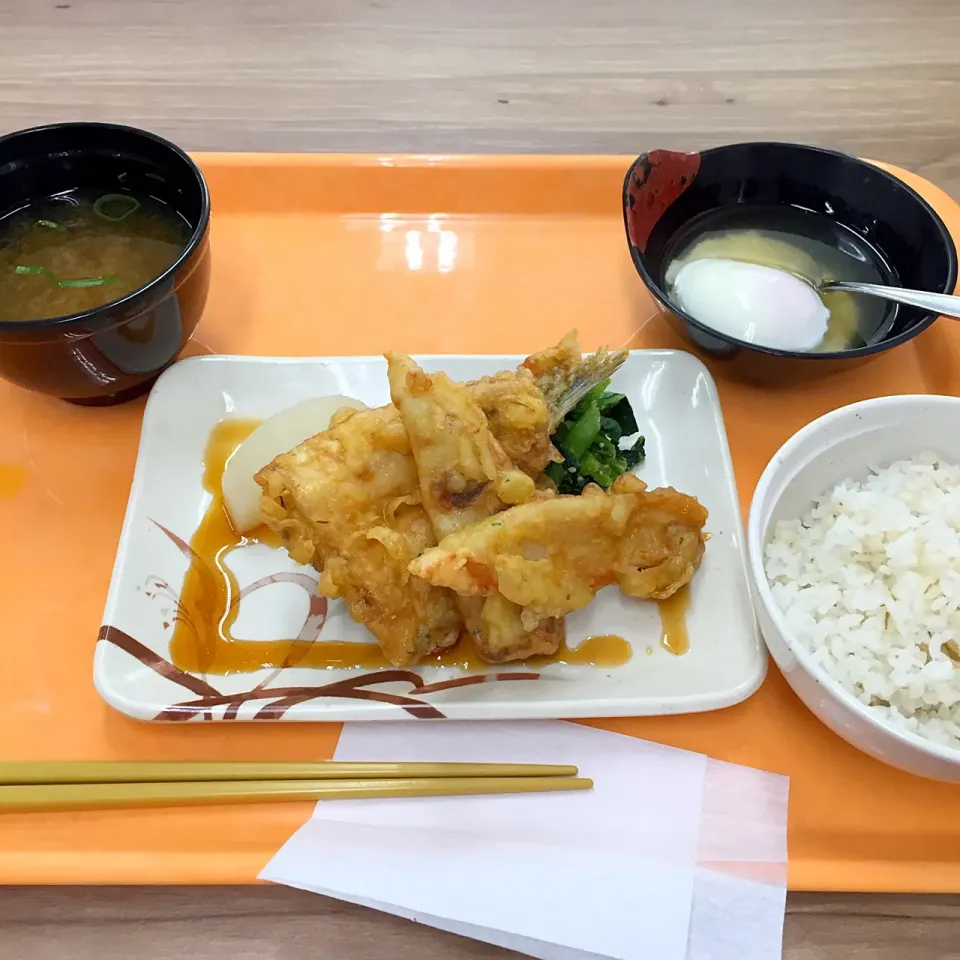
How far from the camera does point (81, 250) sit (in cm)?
197

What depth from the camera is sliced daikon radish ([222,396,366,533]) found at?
72.2 inches

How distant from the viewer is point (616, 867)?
4.69 feet

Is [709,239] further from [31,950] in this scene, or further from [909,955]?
[31,950]

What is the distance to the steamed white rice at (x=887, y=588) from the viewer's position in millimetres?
1499

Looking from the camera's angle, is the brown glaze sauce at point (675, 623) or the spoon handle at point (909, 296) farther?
the spoon handle at point (909, 296)

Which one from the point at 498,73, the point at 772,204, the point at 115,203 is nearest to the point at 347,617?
the point at 115,203

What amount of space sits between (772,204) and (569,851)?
179cm

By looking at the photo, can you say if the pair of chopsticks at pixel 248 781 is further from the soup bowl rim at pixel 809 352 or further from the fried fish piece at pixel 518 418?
the soup bowl rim at pixel 809 352

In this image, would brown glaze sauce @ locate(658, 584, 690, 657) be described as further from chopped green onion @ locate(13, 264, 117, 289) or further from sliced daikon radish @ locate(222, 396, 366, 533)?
chopped green onion @ locate(13, 264, 117, 289)

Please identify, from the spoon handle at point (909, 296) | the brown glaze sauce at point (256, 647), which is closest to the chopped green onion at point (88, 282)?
the brown glaze sauce at point (256, 647)

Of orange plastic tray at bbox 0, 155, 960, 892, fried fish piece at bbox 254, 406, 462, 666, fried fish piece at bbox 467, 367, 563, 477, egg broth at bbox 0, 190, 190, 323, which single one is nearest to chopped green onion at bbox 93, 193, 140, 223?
egg broth at bbox 0, 190, 190, 323

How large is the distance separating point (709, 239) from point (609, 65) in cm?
128

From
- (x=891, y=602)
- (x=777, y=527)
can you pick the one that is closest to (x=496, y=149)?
(x=777, y=527)

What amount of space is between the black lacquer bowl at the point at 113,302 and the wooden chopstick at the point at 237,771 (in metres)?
0.82
